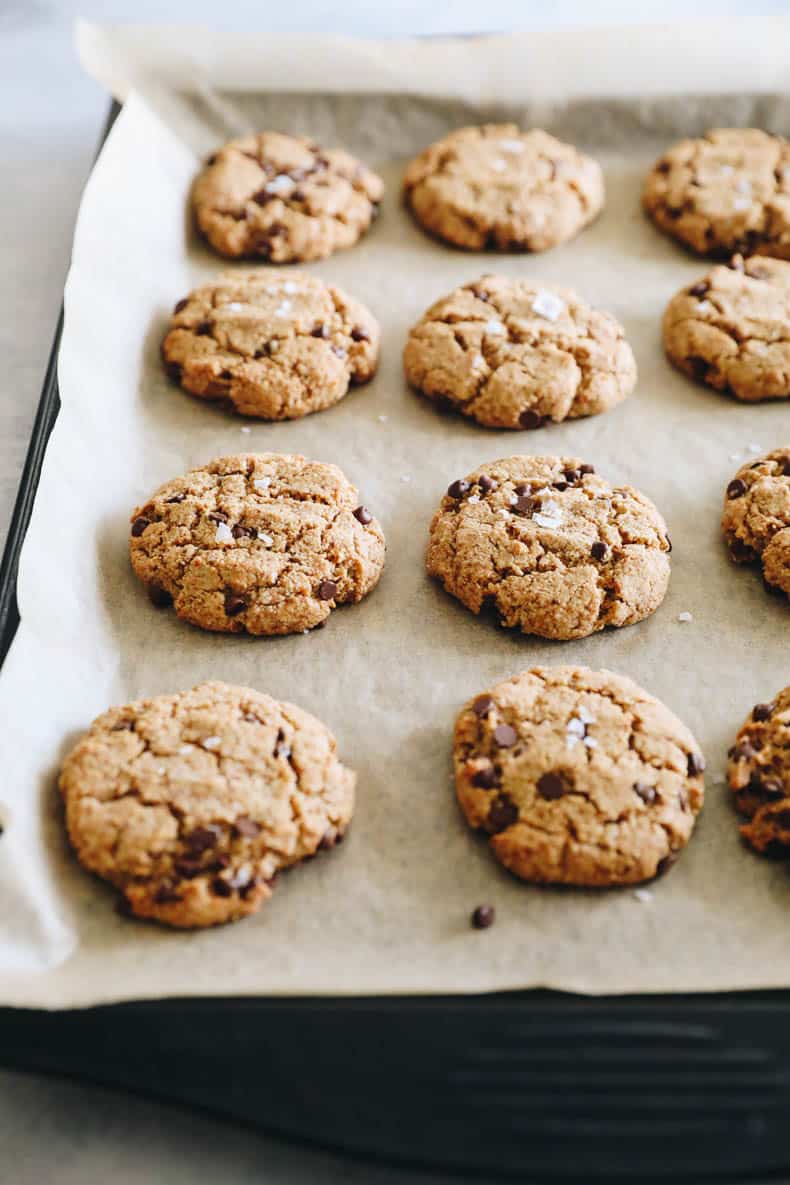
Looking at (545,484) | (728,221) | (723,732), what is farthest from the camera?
(728,221)

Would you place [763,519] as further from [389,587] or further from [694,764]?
[389,587]

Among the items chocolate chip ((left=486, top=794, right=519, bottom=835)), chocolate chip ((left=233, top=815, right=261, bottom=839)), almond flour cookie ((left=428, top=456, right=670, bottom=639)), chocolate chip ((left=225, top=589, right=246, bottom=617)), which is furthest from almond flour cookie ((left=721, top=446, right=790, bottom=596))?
chocolate chip ((left=233, top=815, right=261, bottom=839))

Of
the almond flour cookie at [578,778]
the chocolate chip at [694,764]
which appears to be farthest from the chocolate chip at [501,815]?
the chocolate chip at [694,764]

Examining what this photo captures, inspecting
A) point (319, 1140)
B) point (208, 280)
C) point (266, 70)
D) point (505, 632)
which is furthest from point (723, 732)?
point (266, 70)

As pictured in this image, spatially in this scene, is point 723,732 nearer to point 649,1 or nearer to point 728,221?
point 728,221

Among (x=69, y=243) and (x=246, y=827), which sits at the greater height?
(x=69, y=243)

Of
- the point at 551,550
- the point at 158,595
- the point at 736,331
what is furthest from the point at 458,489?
the point at 736,331
